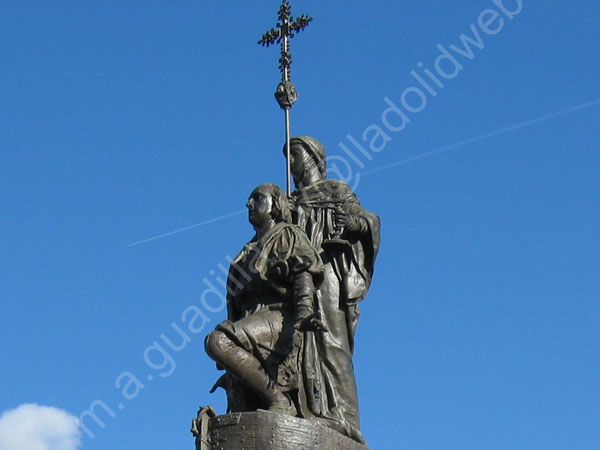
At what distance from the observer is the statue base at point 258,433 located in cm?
1168

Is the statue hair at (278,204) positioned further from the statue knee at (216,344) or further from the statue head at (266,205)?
the statue knee at (216,344)

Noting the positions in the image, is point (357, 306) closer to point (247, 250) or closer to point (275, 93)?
point (247, 250)

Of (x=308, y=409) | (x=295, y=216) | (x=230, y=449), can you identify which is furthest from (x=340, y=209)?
(x=230, y=449)

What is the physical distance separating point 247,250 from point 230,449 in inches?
101

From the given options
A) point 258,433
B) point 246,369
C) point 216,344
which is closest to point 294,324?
point 246,369

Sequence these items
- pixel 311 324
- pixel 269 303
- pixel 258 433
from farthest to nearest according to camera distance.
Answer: pixel 269 303 → pixel 311 324 → pixel 258 433

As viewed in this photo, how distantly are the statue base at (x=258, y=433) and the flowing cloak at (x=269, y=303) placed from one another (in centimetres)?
56

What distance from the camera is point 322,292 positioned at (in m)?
13.8

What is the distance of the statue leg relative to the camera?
12.1 meters

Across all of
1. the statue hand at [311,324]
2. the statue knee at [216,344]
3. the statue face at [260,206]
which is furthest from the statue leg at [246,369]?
the statue face at [260,206]

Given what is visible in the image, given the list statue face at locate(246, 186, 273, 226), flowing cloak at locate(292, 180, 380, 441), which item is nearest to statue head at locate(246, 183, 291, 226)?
statue face at locate(246, 186, 273, 226)

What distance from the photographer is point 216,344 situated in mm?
12141

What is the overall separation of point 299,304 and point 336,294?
159 cm

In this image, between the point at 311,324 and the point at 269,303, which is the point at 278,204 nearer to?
the point at 269,303
